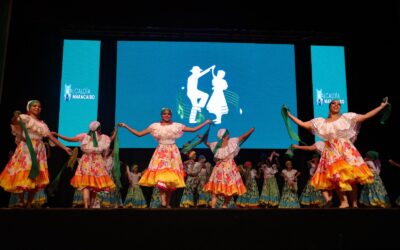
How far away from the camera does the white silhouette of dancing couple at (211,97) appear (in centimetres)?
937

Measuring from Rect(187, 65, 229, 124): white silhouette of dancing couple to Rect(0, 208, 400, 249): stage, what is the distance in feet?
16.8

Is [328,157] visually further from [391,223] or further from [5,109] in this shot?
[5,109]

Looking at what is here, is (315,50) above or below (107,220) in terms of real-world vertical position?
above

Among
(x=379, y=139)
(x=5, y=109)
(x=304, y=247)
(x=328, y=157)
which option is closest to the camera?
(x=304, y=247)

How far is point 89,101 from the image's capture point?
9328mm

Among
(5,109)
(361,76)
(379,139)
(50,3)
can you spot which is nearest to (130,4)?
(50,3)

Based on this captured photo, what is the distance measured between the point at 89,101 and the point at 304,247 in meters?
6.18

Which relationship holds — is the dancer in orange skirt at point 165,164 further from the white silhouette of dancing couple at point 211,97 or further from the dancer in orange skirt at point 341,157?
the white silhouette of dancing couple at point 211,97

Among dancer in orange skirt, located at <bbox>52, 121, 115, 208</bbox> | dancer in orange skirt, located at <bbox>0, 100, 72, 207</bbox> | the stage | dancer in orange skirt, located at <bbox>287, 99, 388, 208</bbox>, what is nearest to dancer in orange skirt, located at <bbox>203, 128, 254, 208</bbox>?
dancer in orange skirt, located at <bbox>287, 99, 388, 208</bbox>

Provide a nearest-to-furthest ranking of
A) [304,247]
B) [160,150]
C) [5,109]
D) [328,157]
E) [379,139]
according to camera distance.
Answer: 1. [304,247]
2. [328,157]
3. [160,150]
4. [5,109]
5. [379,139]

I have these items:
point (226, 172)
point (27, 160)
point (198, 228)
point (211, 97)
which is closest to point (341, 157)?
point (226, 172)

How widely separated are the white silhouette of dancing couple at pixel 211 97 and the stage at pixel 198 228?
202 inches

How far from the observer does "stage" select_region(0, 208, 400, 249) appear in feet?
13.9

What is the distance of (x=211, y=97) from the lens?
940 cm
